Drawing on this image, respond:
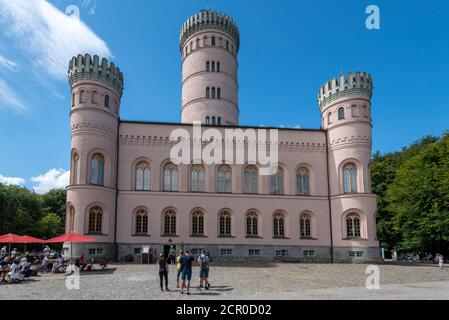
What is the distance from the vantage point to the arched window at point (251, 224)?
111 feet

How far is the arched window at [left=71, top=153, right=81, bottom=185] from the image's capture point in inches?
1213

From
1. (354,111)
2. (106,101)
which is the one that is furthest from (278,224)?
(106,101)

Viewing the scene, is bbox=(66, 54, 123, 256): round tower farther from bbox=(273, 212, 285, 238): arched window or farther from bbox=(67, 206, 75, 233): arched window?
bbox=(273, 212, 285, 238): arched window

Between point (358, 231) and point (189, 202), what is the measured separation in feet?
50.5

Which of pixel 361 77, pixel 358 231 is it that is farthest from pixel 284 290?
pixel 361 77

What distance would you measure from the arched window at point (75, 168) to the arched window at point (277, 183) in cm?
1695

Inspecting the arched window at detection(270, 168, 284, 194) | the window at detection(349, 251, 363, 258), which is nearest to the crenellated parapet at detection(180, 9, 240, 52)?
the arched window at detection(270, 168, 284, 194)

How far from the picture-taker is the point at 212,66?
42.6m

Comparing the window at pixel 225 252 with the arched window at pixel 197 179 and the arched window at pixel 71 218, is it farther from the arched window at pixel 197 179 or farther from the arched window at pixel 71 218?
the arched window at pixel 71 218

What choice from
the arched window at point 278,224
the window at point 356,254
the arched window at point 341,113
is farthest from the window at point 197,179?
the window at point 356,254

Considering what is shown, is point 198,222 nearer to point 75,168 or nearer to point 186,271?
point 75,168

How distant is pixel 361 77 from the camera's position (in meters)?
35.8
